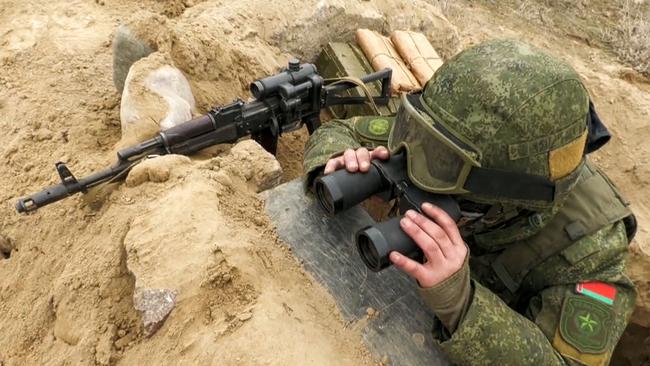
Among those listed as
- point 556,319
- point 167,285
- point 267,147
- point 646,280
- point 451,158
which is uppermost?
point 451,158

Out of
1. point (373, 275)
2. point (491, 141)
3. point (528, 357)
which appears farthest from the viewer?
point (373, 275)

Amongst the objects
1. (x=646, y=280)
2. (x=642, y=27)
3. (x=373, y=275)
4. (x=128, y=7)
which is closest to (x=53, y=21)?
(x=128, y=7)

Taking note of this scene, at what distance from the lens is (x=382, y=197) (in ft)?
6.88

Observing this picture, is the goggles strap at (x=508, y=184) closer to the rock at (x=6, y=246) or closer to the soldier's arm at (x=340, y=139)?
the soldier's arm at (x=340, y=139)

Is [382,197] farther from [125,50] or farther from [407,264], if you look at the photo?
[125,50]

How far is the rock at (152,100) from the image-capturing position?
2.86 meters

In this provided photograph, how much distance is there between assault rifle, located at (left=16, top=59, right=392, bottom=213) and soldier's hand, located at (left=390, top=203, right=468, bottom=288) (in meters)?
1.35

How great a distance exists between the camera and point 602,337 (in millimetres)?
2035

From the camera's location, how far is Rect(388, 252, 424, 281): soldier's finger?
1.73 m

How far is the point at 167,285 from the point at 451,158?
43.9 inches

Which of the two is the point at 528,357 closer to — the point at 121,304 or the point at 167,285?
the point at 167,285

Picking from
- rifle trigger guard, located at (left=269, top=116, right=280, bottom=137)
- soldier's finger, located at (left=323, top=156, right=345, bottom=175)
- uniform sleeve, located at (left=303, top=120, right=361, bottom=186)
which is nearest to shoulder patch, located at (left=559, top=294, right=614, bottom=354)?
soldier's finger, located at (left=323, top=156, right=345, bottom=175)

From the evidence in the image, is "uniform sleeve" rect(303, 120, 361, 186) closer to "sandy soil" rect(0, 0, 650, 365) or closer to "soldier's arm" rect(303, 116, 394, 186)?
"soldier's arm" rect(303, 116, 394, 186)

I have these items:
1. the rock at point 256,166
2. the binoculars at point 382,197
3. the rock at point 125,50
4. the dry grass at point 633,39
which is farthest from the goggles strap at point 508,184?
the dry grass at point 633,39
